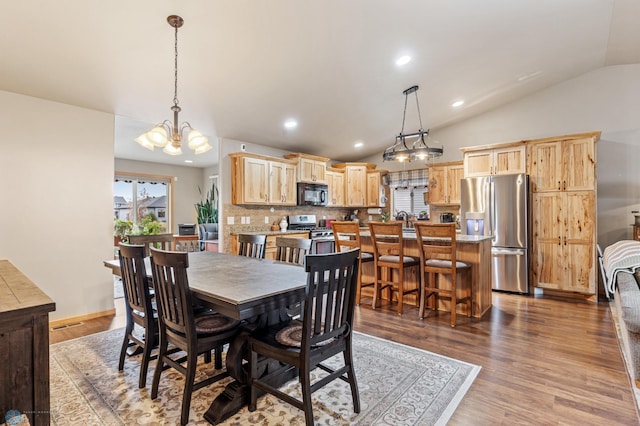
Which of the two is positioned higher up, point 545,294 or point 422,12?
point 422,12

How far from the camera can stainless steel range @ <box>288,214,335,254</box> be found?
5945mm

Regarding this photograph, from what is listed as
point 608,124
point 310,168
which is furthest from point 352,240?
point 608,124

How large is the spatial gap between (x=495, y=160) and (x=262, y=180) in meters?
3.77

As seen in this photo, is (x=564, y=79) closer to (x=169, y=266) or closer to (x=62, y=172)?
(x=169, y=266)

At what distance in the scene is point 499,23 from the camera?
3.28 metres

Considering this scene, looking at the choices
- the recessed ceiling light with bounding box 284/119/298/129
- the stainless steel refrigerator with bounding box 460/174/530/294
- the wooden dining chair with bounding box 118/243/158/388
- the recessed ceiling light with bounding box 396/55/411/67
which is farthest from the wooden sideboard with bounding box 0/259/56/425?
the stainless steel refrigerator with bounding box 460/174/530/294

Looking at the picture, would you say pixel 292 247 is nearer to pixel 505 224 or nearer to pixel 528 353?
pixel 528 353

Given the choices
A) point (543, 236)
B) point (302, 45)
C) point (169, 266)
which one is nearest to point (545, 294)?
point (543, 236)

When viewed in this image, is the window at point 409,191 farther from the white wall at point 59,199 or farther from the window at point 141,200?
the window at point 141,200

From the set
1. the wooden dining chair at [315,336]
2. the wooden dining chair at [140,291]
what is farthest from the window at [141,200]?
the wooden dining chair at [315,336]

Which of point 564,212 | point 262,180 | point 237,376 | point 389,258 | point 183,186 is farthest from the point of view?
point 183,186

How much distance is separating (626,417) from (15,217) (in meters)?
5.09

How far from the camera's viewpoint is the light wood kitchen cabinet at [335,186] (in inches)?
265

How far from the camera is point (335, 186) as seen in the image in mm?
6867
